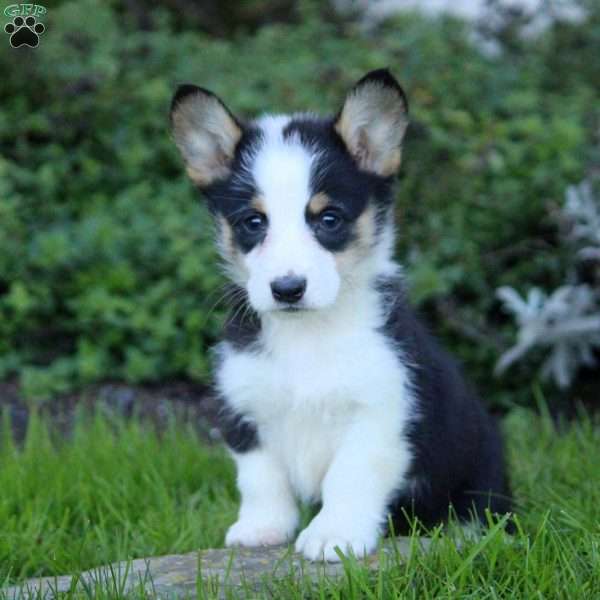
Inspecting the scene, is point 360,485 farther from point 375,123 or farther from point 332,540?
point 375,123

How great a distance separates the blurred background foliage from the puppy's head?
188 cm

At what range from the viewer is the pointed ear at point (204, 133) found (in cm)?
400

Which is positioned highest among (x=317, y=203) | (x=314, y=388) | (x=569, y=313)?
(x=317, y=203)

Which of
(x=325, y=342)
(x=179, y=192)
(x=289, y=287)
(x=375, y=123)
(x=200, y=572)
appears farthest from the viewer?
(x=179, y=192)

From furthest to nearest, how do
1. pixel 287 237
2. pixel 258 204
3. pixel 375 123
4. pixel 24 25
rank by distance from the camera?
1. pixel 24 25
2. pixel 375 123
3. pixel 258 204
4. pixel 287 237

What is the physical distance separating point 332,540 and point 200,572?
510 mm

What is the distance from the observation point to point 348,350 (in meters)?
3.84

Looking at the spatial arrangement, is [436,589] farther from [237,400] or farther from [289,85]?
[289,85]

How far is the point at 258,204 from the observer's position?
3.75 metres

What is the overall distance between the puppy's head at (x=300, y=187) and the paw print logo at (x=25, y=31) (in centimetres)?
287

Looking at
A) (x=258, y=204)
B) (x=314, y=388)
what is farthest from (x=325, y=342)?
(x=258, y=204)

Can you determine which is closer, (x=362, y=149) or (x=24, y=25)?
(x=362, y=149)

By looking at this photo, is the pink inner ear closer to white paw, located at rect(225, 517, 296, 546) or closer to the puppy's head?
the puppy's head

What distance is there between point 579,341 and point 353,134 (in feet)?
9.13
